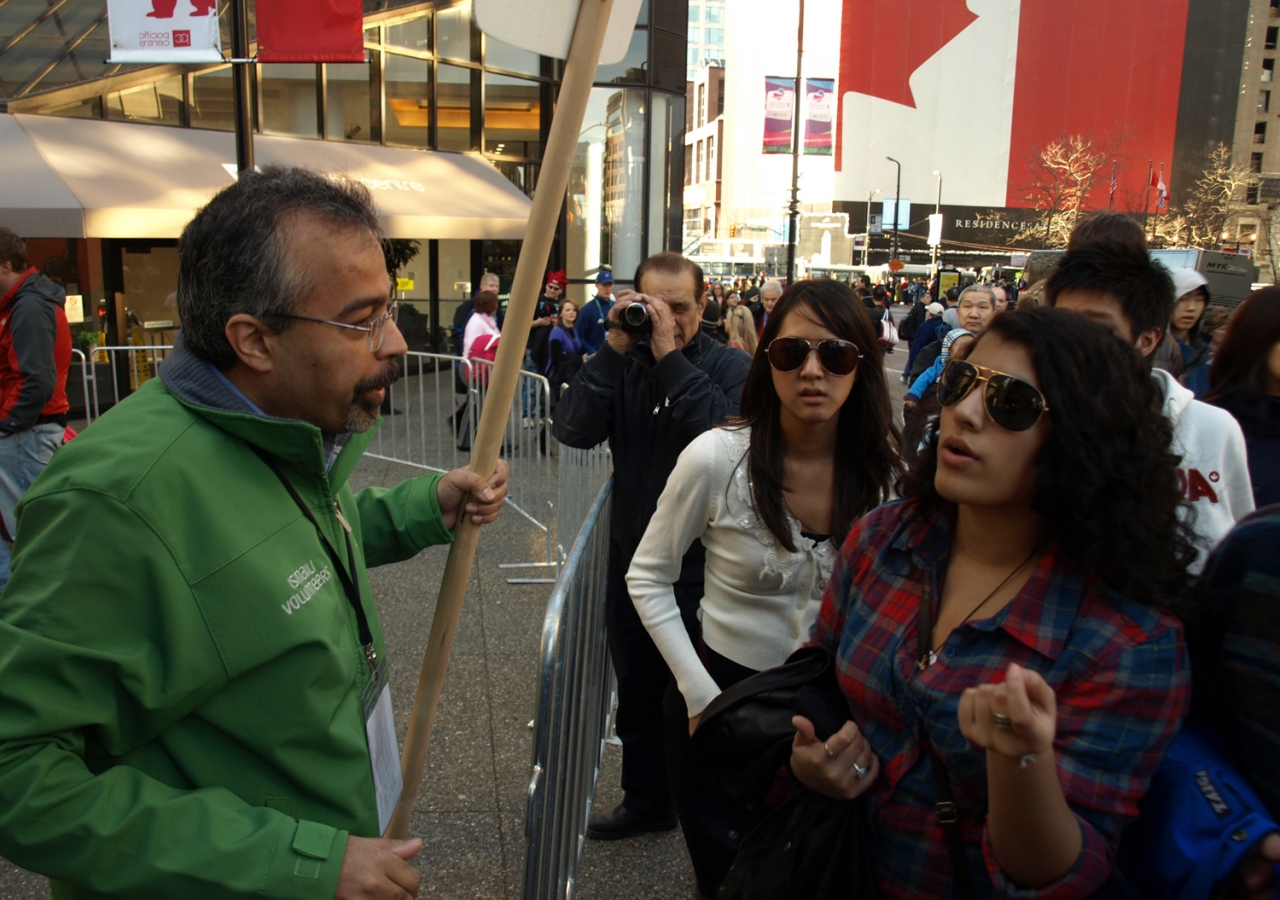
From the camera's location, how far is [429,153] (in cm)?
1673

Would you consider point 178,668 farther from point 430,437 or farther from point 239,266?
point 430,437

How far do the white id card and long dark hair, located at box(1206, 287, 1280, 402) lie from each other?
3214 millimetres

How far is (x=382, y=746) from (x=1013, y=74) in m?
80.7

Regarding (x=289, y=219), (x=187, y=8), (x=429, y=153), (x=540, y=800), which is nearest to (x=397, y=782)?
(x=540, y=800)

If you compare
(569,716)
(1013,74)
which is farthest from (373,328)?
(1013,74)

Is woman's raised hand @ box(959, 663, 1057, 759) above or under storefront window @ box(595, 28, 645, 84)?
under

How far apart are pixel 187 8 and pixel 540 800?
5290mm

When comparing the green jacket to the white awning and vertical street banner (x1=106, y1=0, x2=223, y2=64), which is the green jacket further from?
the white awning

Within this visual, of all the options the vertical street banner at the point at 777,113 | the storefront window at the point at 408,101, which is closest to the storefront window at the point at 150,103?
the storefront window at the point at 408,101

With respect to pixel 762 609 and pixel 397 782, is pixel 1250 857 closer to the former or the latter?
pixel 762 609

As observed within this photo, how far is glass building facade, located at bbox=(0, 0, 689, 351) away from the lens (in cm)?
1216

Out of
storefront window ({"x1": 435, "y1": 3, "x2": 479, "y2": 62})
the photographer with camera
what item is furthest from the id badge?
storefront window ({"x1": 435, "y1": 3, "x2": 479, "y2": 62})

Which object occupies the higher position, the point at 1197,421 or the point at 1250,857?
the point at 1197,421

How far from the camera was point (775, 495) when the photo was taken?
2.50 meters
